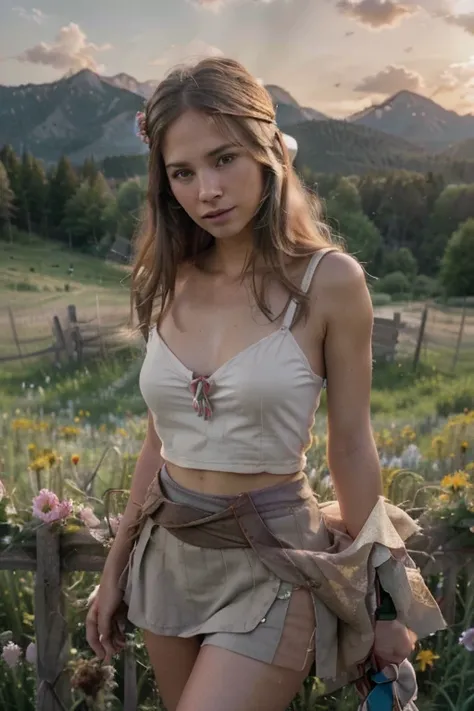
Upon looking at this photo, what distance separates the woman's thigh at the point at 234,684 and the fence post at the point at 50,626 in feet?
2.70

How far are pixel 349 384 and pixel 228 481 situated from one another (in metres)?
0.30

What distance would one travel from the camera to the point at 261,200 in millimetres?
1471

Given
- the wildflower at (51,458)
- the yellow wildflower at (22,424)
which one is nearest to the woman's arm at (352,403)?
the wildflower at (51,458)

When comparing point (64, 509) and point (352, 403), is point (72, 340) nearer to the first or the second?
point (64, 509)

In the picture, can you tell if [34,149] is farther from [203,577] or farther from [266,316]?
[203,577]

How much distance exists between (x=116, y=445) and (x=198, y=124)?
4.63ft

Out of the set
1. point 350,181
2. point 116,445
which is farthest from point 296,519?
point 350,181

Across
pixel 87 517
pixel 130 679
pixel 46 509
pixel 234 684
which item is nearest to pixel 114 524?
pixel 87 517

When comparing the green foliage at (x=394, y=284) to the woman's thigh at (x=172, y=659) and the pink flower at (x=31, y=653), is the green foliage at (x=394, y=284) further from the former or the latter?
the pink flower at (x=31, y=653)

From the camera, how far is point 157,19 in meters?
2.38

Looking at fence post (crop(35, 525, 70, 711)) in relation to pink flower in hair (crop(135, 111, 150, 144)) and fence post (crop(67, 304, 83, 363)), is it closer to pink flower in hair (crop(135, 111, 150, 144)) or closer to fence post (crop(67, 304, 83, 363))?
fence post (crop(67, 304, 83, 363))

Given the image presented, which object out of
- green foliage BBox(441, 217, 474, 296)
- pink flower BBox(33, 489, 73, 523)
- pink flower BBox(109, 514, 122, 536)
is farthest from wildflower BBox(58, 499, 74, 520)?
green foliage BBox(441, 217, 474, 296)

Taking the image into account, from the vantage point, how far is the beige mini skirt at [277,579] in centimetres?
135

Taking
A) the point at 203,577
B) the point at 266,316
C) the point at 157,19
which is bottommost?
the point at 203,577
